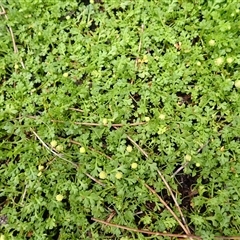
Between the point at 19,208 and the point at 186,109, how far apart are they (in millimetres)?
1615

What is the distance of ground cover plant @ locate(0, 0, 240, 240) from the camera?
321 cm

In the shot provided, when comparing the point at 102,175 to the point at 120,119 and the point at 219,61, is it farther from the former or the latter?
the point at 219,61

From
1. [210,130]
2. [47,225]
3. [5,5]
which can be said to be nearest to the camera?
[47,225]

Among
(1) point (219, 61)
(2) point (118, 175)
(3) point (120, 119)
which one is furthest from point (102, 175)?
(1) point (219, 61)

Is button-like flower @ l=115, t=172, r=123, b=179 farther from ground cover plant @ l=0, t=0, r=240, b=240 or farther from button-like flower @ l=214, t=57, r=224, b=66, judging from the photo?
button-like flower @ l=214, t=57, r=224, b=66

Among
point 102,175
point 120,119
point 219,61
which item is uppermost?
point 219,61

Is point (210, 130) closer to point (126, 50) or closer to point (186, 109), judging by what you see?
point (186, 109)

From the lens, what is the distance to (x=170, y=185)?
3287 mm

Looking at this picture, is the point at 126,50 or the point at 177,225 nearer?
the point at 177,225

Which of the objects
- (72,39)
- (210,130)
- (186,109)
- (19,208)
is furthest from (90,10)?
(19,208)

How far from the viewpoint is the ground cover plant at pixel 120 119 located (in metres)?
3.21

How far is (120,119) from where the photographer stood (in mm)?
3402

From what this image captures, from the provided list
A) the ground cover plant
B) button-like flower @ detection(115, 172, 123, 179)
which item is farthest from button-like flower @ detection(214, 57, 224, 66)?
button-like flower @ detection(115, 172, 123, 179)

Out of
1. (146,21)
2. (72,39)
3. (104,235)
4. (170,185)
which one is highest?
(146,21)
